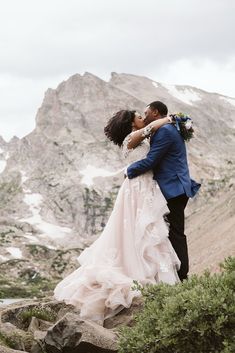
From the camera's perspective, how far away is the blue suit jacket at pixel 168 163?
11945 millimetres

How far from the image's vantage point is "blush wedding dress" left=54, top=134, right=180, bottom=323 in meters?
11.5

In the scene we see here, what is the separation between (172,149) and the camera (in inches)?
477

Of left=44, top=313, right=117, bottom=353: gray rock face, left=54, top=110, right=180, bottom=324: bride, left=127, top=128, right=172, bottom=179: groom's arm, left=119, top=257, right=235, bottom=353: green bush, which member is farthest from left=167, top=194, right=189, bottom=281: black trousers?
left=119, top=257, right=235, bottom=353: green bush

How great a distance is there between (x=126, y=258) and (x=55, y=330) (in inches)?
102

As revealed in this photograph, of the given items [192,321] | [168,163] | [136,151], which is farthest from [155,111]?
[192,321]

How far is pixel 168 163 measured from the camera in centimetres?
1212

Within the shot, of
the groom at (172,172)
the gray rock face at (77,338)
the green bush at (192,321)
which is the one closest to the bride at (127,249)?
the groom at (172,172)

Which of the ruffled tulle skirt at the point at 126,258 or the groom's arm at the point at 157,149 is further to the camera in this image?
the groom's arm at the point at 157,149

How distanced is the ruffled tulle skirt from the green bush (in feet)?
9.88

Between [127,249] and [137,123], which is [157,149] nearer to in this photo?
→ [137,123]

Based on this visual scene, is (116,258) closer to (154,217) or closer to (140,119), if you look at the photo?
(154,217)

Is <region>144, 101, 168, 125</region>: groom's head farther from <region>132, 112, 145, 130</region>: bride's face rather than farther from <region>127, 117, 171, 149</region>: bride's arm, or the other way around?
<region>127, 117, 171, 149</region>: bride's arm

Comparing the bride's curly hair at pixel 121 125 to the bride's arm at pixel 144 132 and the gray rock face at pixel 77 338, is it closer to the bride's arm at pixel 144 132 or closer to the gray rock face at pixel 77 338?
the bride's arm at pixel 144 132

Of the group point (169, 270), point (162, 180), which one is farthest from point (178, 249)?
point (162, 180)
